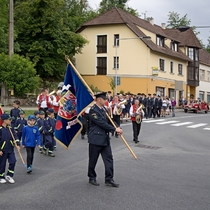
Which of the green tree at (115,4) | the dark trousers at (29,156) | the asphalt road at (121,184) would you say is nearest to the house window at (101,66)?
the green tree at (115,4)

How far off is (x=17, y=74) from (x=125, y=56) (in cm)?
2006

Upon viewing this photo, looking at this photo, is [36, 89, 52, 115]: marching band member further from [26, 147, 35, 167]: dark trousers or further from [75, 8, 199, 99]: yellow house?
[75, 8, 199, 99]: yellow house

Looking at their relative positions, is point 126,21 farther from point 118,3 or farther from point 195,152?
point 195,152

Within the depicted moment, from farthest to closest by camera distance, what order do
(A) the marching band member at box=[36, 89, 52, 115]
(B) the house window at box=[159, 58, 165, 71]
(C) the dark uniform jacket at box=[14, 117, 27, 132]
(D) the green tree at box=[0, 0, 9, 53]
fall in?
(B) the house window at box=[159, 58, 165, 71] < (D) the green tree at box=[0, 0, 9, 53] < (A) the marching band member at box=[36, 89, 52, 115] < (C) the dark uniform jacket at box=[14, 117, 27, 132]

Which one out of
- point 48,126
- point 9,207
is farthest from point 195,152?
point 9,207

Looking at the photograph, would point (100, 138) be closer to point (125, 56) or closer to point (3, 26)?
point (3, 26)

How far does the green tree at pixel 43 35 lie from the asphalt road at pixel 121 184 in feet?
96.8

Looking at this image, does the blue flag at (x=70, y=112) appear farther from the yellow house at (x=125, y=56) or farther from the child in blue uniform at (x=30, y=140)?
the yellow house at (x=125, y=56)

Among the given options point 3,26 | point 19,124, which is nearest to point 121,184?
point 19,124

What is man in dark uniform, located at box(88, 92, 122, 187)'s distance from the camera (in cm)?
798

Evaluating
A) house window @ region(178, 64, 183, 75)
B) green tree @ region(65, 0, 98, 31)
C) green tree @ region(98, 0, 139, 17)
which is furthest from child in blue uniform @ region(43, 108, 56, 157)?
green tree @ region(98, 0, 139, 17)

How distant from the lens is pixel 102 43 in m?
48.4

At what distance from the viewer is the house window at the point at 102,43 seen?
48.2 meters

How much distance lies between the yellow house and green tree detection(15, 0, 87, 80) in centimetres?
577
